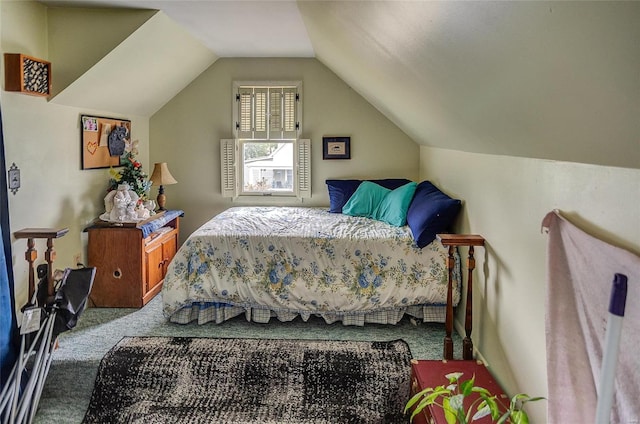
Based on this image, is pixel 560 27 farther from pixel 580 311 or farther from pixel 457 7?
pixel 580 311

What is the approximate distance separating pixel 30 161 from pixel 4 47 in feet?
2.34

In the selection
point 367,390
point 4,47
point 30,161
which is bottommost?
point 367,390

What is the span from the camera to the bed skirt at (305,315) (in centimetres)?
317

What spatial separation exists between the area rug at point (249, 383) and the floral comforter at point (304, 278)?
49 centimetres

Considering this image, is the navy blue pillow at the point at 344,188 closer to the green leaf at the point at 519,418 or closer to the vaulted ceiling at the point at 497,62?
the vaulted ceiling at the point at 497,62

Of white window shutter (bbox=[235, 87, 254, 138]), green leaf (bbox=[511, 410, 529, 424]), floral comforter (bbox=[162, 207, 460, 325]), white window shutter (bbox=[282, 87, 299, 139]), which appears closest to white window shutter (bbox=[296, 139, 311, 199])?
white window shutter (bbox=[282, 87, 299, 139])

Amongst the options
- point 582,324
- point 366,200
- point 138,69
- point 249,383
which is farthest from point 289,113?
point 582,324

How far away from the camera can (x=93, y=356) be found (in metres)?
2.66

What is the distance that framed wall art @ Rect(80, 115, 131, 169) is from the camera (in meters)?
3.60

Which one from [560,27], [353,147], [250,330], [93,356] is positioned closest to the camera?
[560,27]

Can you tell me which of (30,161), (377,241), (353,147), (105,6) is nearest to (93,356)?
(30,161)

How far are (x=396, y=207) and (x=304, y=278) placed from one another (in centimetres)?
113

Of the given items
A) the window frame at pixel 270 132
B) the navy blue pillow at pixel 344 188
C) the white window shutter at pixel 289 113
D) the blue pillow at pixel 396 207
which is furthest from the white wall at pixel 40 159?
the blue pillow at pixel 396 207

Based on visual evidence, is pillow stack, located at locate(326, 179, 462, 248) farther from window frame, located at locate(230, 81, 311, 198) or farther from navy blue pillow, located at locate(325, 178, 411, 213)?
window frame, located at locate(230, 81, 311, 198)
